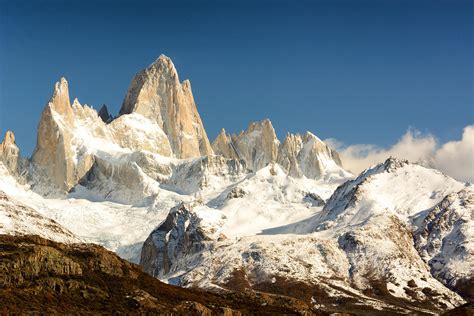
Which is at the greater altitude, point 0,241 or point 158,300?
point 0,241

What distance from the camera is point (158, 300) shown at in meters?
171

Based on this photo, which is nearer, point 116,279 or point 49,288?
point 49,288

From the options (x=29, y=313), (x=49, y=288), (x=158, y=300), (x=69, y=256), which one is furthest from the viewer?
(x=69, y=256)

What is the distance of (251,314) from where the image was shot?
590 feet

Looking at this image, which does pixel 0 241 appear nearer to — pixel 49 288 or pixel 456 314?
pixel 49 288

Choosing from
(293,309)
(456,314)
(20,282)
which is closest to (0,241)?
(20,282)

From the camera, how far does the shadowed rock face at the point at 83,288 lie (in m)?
152

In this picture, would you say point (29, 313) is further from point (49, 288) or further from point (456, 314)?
point (456, 314)

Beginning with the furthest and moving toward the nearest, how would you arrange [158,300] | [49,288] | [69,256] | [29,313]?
[69,256] → [158,300] → [49,288] → [29,313]

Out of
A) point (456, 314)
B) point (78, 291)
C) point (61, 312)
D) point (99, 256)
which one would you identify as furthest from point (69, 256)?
point (456, 314)

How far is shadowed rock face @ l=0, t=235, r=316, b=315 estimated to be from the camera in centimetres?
15175

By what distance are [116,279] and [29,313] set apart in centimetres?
4358

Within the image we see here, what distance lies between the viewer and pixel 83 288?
163625mm

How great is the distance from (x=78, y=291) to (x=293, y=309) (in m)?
53.9
